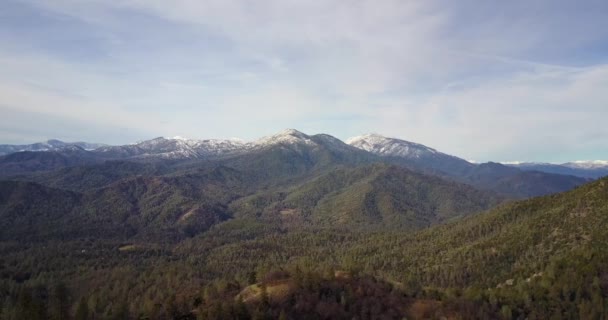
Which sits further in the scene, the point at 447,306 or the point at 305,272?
the point at 305,272

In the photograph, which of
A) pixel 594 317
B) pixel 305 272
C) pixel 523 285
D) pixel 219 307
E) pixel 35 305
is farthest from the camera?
pixel 523 285

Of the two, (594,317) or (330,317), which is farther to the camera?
(594,317)

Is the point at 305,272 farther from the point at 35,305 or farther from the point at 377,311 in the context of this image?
the point at 35,305

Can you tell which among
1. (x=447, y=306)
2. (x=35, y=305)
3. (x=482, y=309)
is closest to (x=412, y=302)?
(x=447, y=306)

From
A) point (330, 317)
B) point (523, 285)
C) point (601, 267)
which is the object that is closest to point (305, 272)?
point (330, 317)

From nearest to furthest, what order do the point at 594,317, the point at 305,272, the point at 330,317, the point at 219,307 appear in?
the point at 219,307, the point at 330,317, the point at 594,317, the point at 305,272

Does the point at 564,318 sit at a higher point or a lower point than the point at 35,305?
lower

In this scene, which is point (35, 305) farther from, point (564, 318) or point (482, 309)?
point (564, 318)

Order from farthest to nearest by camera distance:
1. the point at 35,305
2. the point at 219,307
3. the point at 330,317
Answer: the point at 330,317
the point at 219,307
the point at 35,305

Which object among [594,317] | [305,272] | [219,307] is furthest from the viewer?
[305,272]
